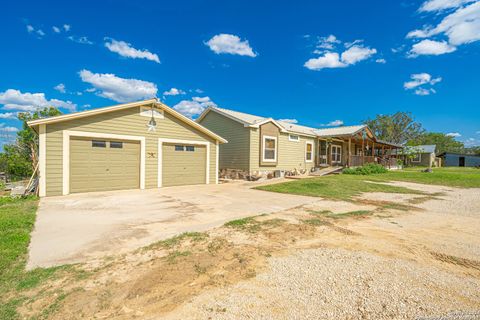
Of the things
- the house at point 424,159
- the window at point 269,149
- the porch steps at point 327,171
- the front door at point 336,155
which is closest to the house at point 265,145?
the window at point 269,149

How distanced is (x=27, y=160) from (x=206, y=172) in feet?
46.6

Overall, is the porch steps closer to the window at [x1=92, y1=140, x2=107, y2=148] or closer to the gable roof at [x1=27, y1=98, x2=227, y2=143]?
A: the gable roof at [x1=27, y1=98, x2=227, y2=143]

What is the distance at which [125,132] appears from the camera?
10.1 m

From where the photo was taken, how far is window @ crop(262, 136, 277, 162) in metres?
15.3

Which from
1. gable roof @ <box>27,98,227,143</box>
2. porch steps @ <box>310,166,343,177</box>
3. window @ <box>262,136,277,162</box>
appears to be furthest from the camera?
porch steps @ <box>310,166,343,177</box>

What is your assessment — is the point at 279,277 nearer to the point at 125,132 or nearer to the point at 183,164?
the point at 125,132

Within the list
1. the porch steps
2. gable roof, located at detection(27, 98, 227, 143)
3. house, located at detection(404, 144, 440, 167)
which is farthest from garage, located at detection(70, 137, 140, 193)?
house, located at detection(404, 144, 440, 167)

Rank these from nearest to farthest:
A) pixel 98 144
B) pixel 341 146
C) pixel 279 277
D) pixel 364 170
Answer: pixel 279 277
pixel 98 144
pixel 364 170
pixel 341 146

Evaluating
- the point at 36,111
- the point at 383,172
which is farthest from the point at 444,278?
the point at 36,111

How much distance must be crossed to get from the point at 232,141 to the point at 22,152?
17.2 m

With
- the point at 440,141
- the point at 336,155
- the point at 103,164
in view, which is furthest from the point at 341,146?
the point at 440,141

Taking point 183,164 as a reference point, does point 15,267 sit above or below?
below

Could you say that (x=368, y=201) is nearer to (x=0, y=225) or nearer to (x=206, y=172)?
(x=206, y=172)

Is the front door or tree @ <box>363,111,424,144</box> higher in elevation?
tree @ <box>363,111,424,144</box>
